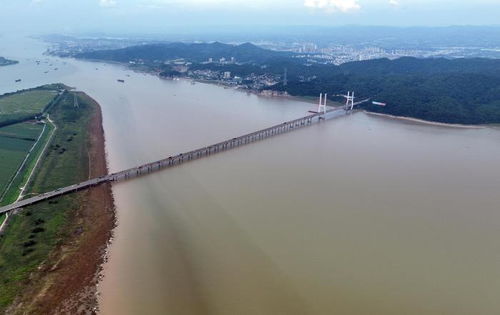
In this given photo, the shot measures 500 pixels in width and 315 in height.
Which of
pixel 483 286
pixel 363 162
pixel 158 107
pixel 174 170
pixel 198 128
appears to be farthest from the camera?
pixel 158 107

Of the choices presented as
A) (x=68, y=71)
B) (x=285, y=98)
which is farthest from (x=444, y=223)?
(x=68, y=71)

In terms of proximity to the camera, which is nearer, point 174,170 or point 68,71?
point 174,170

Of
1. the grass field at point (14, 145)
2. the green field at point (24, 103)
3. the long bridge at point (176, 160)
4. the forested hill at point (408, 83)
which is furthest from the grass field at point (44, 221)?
the forested hill at point (408, 83)

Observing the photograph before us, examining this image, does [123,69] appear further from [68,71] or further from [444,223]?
[444,223]

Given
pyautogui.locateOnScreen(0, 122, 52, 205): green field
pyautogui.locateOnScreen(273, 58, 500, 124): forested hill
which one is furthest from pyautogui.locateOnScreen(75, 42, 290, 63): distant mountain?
pyautogui.locateOnScreen(0, 122, 52, 205): green field

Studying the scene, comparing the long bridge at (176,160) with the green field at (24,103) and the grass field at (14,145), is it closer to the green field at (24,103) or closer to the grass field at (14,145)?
the grass field at (14,145)

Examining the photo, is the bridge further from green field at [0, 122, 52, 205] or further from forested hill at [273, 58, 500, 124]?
forested hill at [273, 58, 500, 124]
